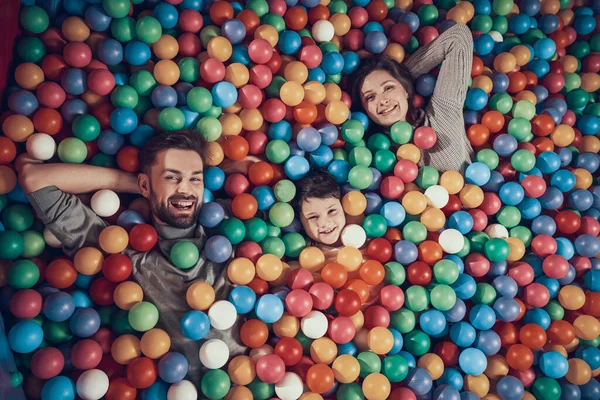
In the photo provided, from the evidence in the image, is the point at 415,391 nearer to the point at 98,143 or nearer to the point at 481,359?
the point at 481,359

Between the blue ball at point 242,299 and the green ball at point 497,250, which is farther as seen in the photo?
the green ball at point 497,250

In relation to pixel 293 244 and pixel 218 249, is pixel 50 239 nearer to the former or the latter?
pixel 218 249

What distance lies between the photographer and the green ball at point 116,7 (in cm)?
188

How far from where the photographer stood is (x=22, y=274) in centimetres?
160

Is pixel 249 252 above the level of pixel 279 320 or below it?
above

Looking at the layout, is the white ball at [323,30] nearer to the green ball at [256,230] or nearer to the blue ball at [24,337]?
the green ball at [256,230]

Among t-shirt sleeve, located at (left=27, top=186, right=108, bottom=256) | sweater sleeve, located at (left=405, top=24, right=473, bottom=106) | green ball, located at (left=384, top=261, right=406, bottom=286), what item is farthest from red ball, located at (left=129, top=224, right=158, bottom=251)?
sweater sleeve, located at (left=405, top=24, right=473, bottom=106)

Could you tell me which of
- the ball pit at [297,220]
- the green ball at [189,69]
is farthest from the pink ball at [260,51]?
the green ball at [189,69]

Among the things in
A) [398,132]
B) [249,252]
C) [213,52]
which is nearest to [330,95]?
[398,132]

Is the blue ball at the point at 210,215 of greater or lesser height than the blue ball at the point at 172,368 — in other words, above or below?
above

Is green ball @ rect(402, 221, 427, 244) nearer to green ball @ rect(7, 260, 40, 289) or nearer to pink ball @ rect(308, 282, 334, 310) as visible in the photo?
pink ball @ rect(308, 282, 334, 310)

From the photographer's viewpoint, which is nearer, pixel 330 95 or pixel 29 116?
pixel 29 116

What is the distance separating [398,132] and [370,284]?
0.64 metres

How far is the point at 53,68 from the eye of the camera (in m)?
1.82
